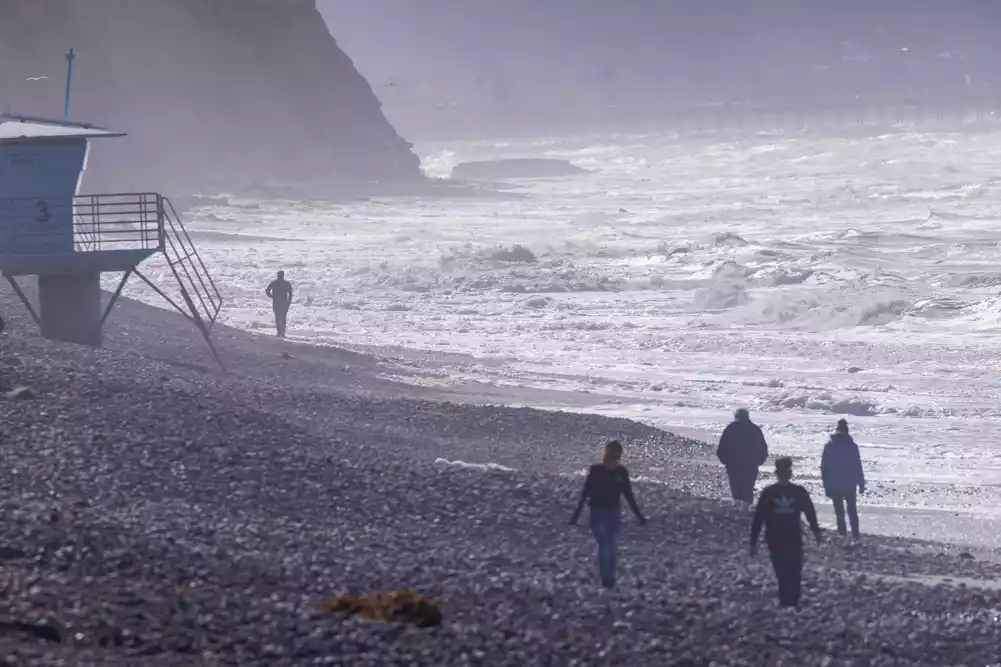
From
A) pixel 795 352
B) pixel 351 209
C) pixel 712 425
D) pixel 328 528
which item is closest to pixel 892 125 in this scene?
pixel 351 209

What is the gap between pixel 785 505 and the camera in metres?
7.25

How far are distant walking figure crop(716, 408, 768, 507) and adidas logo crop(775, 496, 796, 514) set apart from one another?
8.91 feet

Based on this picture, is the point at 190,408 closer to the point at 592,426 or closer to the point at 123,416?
the point at 123,416

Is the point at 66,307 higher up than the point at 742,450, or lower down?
higher up

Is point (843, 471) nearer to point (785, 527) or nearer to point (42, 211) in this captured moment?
point (785, 527)

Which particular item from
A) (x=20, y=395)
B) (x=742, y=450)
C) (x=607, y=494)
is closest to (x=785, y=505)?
(x=607, y=494)

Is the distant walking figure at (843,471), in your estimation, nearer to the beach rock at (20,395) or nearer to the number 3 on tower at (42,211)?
the beach rock at (20,395)

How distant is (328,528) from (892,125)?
358 feet

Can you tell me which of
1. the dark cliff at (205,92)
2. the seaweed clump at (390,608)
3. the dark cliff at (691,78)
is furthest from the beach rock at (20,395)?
the dark cliff at (691,78)

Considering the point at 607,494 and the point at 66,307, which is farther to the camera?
the point at 66,307

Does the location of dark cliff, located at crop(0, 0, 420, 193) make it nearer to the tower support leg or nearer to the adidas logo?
the tower support leg

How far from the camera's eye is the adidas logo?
7242 millimetres

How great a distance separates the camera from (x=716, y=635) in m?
6.79

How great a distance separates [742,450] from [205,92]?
64.8m
